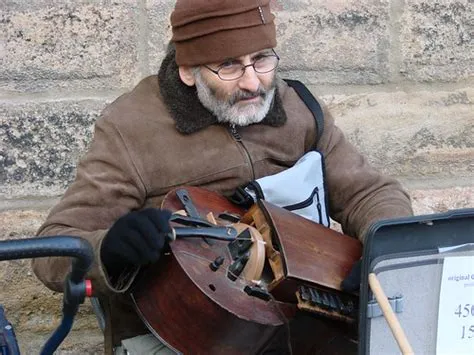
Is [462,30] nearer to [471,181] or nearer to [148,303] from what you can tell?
[471,181]

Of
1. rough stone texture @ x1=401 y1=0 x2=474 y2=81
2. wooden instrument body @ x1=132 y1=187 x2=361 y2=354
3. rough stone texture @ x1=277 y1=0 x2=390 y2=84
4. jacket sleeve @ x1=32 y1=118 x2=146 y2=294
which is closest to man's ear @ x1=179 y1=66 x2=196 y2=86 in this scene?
jacket sleeve @ x1=32 y1=118 x2=146 y2=294

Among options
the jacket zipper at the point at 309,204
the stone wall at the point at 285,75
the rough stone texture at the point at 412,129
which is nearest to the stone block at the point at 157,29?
the stone wall at the point at 285,75

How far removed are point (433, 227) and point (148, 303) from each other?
0.66 meters

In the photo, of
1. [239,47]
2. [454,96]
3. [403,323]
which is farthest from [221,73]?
[454,96]

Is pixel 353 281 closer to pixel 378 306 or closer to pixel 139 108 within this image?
pixel 378 306

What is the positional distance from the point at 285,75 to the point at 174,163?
0.84m

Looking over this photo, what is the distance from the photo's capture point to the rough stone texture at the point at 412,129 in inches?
127

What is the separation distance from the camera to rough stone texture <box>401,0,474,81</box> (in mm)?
3236

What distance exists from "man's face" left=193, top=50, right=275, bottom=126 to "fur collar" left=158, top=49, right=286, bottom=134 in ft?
0.08

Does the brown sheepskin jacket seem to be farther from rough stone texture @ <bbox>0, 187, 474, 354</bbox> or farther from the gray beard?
rough stone texture @ <bbox>0, 187, 474, 354</bbox>

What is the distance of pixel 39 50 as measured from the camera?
2920 millimetres

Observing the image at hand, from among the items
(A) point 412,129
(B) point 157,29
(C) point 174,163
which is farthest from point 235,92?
(A) point 412,129

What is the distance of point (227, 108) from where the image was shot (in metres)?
2.47

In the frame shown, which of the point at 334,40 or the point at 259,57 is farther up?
the point at 334,40
